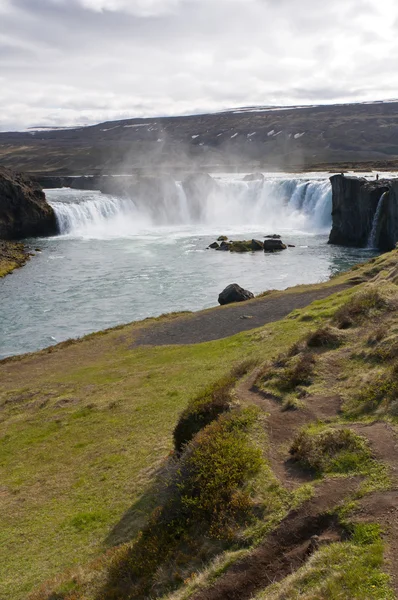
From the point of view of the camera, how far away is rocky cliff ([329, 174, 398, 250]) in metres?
60.8

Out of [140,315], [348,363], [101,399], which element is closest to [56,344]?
[140,315]

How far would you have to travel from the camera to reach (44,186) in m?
137

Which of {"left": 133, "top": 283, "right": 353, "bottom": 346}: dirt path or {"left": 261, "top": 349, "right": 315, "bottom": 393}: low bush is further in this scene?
{"left": 133, "top": 283, "right": 353, "bottom": 346}: dirt path

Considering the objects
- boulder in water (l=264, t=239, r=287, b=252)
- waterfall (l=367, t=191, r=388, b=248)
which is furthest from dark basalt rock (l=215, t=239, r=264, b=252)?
waterfall (l=367, t=191, r=388, b=248)

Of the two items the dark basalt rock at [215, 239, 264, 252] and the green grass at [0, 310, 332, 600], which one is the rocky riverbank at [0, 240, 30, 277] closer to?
the dark basalt rock at [215, 239, 264, 252]

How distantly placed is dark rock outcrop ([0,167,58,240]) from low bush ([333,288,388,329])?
241 ft

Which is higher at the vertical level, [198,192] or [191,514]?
[198,192]

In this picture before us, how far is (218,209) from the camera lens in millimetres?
102000

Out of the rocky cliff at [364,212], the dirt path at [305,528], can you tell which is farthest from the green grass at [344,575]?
the rocky cliff at [364,212]

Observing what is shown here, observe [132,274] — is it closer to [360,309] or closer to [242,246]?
[242,246]

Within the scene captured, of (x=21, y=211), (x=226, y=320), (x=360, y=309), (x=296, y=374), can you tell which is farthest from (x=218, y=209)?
(x=296, y=374)

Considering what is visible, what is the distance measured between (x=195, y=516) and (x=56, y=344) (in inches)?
1083

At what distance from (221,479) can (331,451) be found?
2.35 meters

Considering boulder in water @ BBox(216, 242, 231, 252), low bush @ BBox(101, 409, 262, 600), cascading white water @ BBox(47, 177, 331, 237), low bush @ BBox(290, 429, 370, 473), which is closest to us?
low bush @ BBox(101, 409, 262, 600)
